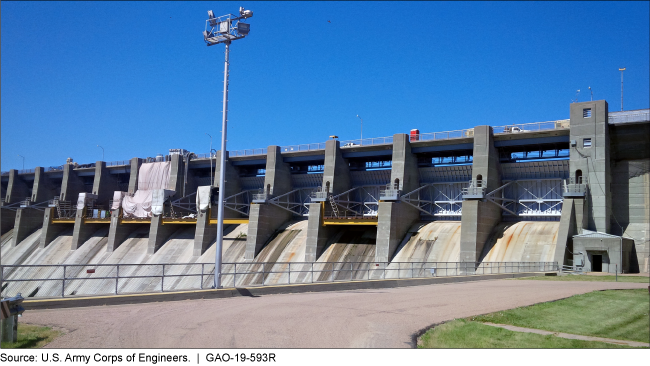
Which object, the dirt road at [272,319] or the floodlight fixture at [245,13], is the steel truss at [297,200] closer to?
the floodlight fixture at [245,13]

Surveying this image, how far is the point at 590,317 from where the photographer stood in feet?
52.5

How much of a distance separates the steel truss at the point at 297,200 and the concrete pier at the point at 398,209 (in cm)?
1188

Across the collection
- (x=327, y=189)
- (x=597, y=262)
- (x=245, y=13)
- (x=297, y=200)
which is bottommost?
(x=597, y=262)

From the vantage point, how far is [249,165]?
68.1 m

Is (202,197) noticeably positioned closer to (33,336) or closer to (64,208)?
Answer: (64,208)

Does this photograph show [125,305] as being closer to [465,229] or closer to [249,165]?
[465,229]

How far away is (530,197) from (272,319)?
4086 centimetres

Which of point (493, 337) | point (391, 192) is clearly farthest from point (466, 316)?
point (391, 192)

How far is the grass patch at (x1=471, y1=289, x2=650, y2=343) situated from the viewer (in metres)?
13.9

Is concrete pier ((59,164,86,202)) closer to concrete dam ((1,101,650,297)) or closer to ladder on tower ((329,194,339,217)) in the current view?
concrete dam ((1,101,650,297))

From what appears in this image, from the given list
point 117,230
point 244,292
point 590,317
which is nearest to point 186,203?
point 117,230

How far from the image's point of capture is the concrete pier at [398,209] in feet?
161
